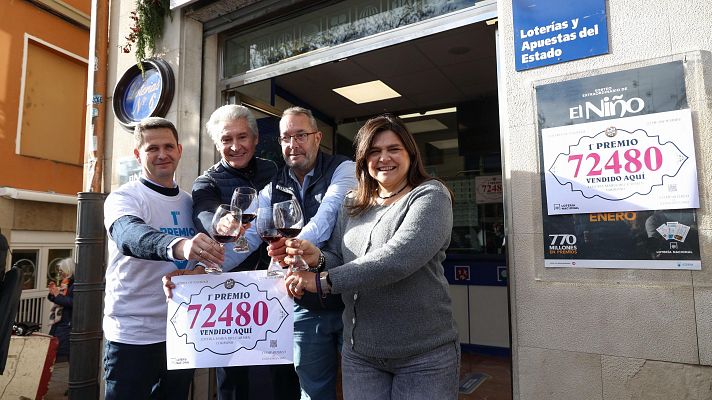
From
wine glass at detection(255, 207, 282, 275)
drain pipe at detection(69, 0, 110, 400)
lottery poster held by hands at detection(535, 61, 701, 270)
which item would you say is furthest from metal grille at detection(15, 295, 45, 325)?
lottery poster held by hands at detection(535, 61, 701, 270)

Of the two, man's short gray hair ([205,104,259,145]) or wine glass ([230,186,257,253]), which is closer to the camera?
wine glass ([230,186,257,253])

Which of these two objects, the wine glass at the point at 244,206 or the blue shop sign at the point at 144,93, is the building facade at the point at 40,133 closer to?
the blue shop sign at the point at 144,93

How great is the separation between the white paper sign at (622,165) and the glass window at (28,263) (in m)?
9.02

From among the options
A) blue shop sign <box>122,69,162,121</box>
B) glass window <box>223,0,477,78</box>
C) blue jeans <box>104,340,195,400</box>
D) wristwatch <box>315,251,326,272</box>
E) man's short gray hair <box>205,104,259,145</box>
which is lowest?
blue jeans <box>104,340,195,400</box>

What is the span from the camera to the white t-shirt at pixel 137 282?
2221mm

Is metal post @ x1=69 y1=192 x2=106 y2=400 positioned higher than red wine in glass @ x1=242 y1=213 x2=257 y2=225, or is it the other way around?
red wine in glass @ x1=242 y1=213 x2=257 y2=225

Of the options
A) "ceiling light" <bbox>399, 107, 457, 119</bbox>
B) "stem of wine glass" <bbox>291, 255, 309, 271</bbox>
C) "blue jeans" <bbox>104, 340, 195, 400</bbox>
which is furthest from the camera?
"ceiling light" <bbox>399, 107, 457, 119</bbox>

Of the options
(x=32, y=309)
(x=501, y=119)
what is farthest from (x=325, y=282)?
(x=32, y=309)

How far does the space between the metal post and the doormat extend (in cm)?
321

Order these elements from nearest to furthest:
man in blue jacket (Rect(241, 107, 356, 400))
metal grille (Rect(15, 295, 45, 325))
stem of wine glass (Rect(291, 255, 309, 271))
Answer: stem of wine glass (Rect(291, 255, 309, 271)) < man in blue jacket (Rect(241, 107, 356, 400)) < metal grille (Rect(15, 295, 45, 325))

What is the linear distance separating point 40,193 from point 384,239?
885 cm

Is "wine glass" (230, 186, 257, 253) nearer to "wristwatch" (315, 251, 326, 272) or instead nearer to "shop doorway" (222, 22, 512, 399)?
"wristwatch" (315, 251, 326, 272)

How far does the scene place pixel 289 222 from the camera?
1.74m

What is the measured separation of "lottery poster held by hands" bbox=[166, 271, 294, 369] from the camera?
1.95 metres
